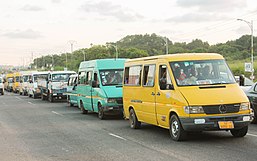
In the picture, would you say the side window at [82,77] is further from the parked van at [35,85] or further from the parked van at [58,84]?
the parked van at [35,85]

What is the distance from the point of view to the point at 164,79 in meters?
12.0

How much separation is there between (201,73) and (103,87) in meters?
7.14

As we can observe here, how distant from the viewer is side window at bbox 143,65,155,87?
12953 mm

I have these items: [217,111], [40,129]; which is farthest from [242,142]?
[40,129]

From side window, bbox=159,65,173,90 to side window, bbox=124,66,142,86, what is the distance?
64.5 inches

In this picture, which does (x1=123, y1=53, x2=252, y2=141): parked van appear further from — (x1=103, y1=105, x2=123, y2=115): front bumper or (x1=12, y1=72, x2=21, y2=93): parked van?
(x1=12, y1=72, x2=21, y2=93): parked van

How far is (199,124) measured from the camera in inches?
422

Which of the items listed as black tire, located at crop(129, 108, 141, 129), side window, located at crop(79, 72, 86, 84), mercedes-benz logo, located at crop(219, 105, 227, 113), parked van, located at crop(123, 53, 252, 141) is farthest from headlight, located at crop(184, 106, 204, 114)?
side window, located at crop(79, 72, 86, 84)

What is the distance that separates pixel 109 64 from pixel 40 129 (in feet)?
16.0

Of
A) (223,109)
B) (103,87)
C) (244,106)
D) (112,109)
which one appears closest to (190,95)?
(223,109)

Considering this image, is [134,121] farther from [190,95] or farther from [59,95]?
[59,95]

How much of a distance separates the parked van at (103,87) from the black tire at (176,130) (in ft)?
20.9

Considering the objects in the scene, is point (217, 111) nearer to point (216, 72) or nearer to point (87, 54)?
point (216, 72)

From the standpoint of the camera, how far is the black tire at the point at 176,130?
36.8 feet
